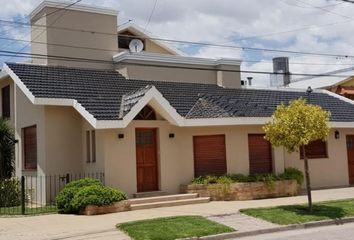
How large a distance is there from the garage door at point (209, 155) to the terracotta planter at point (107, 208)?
4.59 metres

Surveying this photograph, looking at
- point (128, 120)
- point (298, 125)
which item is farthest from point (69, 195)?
point (298, 125)

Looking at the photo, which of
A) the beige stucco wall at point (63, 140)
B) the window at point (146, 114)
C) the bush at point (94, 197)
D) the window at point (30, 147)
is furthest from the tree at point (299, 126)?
the window at point (30, 147)

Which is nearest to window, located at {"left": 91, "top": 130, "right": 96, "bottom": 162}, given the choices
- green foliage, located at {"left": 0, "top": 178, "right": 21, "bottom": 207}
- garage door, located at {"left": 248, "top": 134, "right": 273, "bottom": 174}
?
green foliage, located at {"left": 0, "top": 178, "right": 21, "bottom": 207}

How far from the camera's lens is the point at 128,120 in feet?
61.5

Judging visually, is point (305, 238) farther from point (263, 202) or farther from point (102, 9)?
point (102, 9)

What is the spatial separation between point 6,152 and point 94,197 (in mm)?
7743

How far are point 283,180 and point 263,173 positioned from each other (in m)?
0.97

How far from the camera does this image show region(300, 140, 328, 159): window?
25109 millimetres

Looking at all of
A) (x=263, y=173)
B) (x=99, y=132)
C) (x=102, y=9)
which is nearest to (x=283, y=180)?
(x=263, y=173)

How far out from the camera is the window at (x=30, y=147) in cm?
2170

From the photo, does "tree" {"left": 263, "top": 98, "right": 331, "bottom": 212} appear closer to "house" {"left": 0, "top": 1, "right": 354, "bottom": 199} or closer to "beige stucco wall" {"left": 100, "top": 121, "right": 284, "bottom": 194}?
"house" {"left": 0, "top": 1, "right": 354, "bottom": 199}

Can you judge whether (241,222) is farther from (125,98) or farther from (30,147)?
(30,147)

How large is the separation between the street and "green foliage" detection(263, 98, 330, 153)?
272 cm

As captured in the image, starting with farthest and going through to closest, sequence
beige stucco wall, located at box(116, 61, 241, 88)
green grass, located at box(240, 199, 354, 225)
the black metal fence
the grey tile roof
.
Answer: beige stucco wall, located at box(116, 61, 241, 88) < the black metal fence < the grey tile roof < green grass, located at box(240, 199, 354, 225)
